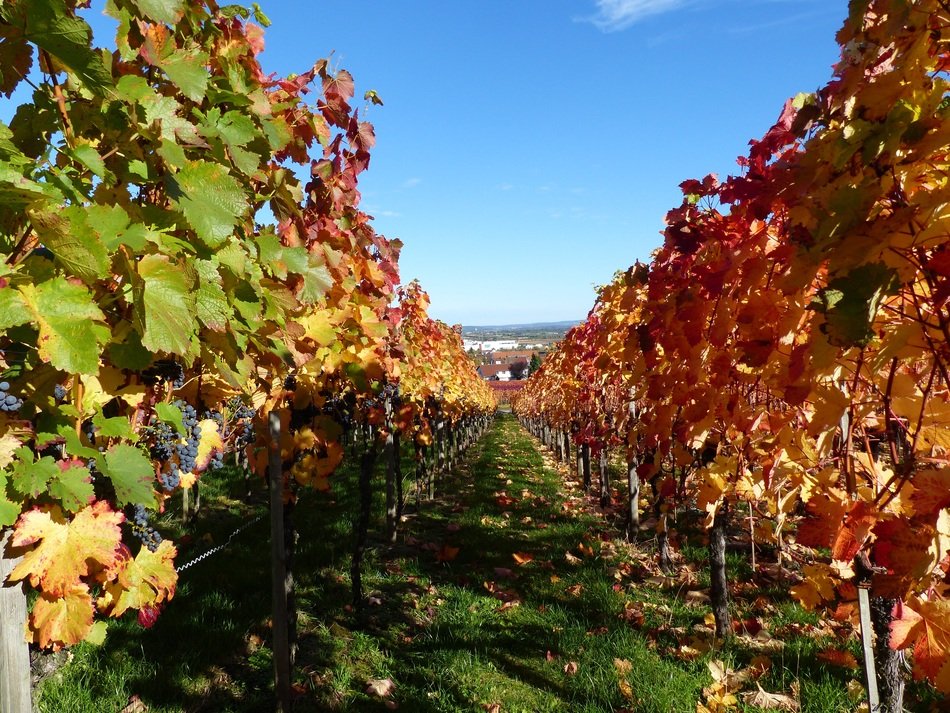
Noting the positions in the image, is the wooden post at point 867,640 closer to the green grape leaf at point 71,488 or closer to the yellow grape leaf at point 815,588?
the yellow grape leaf at point 815,588

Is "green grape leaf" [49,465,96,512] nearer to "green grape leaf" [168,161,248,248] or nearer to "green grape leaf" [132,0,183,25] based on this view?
"green grape leaf" [168,161,248,248]

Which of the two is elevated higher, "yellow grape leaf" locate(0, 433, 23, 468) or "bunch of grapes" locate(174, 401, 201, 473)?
"yellow grape leaf" locate(0, 433, 23, 468)

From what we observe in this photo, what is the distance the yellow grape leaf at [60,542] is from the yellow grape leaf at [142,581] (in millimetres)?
337

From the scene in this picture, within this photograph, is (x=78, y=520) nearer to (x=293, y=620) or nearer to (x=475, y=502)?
(x=293, y=620)

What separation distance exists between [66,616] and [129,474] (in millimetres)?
547

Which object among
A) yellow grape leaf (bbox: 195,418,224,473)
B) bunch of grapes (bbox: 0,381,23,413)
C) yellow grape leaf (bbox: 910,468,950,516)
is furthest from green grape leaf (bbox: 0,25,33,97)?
yellow grape leaf (bbox: 910,468,950,516)

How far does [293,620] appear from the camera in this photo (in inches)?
146

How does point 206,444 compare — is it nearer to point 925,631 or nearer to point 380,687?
point 380,687

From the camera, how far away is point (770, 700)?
330 centimetres

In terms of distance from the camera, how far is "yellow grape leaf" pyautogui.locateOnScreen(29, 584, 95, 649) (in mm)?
1558

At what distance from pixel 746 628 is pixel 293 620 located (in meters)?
3.34

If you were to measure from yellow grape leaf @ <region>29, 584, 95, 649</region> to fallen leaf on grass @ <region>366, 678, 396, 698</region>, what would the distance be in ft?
7.95

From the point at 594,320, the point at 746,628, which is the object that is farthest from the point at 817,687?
the point at 594,320

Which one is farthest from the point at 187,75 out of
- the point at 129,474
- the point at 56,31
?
the point at 129,474
